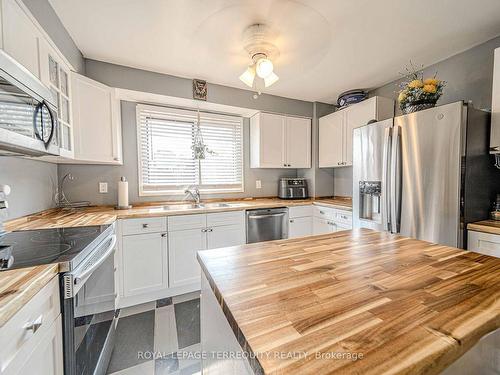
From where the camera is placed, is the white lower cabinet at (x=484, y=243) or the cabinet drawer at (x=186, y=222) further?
the cabinet drawer at (x=186, y=222)

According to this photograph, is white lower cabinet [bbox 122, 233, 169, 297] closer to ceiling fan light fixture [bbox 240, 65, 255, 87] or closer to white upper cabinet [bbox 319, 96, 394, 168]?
ceiling fan light fixture [bbox 240, 65, 255, 87]

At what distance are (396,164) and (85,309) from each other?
240 centimetres

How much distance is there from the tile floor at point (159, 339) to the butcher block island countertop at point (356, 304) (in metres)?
1.01

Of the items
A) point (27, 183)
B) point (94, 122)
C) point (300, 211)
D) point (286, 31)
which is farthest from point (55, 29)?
point (300, 211)

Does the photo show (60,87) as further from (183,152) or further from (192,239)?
(192,239)

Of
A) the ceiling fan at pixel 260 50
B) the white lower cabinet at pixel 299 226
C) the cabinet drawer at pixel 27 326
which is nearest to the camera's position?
the cabinet drawer at pixel 27 326

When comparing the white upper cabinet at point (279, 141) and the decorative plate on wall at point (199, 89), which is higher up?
the decorative plate on wall at point (199, 89)

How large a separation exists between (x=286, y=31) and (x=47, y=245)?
6.66ft

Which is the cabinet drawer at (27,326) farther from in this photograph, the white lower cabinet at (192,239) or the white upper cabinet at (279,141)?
the white upper cabinet at (279,141)

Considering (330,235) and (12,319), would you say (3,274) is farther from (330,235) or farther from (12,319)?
(330,235)

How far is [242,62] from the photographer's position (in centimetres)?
207

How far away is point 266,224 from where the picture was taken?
2.67 meters

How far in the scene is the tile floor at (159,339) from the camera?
1407mm

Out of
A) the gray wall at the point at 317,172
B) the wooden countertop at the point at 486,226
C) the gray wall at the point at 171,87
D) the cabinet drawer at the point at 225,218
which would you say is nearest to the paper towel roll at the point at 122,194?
the cabinet drawer at the point at 225,218
